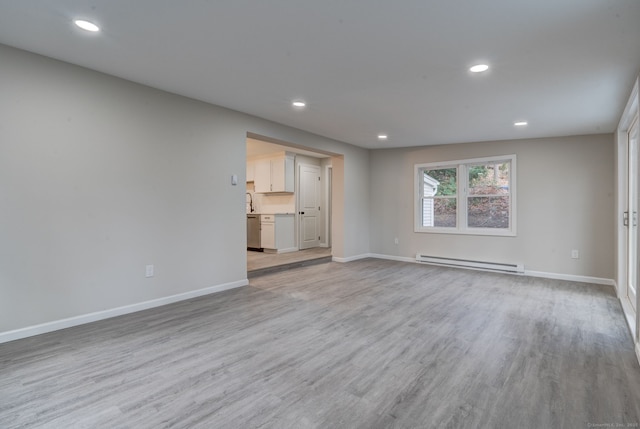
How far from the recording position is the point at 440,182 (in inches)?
255

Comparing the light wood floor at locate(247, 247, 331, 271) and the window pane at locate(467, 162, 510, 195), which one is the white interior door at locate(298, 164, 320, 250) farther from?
the window pane at locate(467, 162, 510, 195)

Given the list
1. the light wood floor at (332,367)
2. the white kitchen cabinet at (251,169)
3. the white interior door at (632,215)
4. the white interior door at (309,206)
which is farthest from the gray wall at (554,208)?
the white kitchen cabinet at (251,169)

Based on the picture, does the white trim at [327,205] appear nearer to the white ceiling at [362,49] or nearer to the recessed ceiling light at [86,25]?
the white ceiling at [362,49]

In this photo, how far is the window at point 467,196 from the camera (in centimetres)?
579

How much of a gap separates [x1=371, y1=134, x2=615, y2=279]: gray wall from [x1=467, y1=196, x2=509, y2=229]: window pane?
0.77ft

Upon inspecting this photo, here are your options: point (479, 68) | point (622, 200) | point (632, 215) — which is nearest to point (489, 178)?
point (622, 200)

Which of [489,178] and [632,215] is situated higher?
[489,178]

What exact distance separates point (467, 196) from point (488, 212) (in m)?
0.47

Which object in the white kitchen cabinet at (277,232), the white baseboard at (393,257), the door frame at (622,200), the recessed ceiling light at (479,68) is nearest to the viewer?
the recessed ceiling light at (479,68)

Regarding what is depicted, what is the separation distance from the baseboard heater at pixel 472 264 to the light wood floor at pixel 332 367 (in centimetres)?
164

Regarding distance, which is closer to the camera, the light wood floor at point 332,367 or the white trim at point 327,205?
the light wood floor at point 332,367

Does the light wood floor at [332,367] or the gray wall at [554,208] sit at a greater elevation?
the gray wall at [554,208]

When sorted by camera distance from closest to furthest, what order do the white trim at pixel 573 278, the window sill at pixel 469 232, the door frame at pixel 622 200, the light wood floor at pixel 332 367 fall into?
the light wood floor at pixel 332 367 < the door frame at pixel 622 200 < the white trim at pixel 573 278 < the window sill at pixel 469 232

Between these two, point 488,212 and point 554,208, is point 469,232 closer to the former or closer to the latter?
point 488,212
